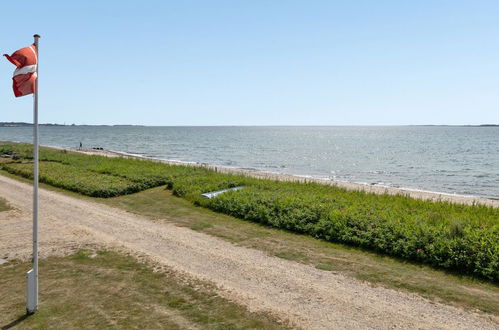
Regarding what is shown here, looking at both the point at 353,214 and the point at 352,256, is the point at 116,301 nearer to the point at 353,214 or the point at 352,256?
the point at 352,256

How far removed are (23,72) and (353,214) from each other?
13.3 metres

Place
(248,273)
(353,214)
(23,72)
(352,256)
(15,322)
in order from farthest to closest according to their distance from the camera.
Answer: (353,214) < (352,256) < (248,273) < (15,322) < (23,72)

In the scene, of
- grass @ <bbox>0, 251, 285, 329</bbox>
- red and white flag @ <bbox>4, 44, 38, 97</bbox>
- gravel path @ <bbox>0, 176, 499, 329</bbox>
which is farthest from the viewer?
gravel path @ <bbox>0, 176, 499, 329</bbox>

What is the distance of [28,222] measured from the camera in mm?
17953

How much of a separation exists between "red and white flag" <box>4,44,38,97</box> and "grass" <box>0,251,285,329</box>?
17.2 feet

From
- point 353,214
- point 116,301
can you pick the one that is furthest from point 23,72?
point 353,214

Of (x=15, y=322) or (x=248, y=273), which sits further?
(x=248, y=273)

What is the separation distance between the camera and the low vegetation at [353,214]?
12.5 metres

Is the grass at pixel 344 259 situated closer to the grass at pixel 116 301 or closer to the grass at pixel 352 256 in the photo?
the grass at pixel 352 256

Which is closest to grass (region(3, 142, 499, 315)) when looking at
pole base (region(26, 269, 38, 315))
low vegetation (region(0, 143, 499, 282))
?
low vegetation (region(0, 143, 499, 282))

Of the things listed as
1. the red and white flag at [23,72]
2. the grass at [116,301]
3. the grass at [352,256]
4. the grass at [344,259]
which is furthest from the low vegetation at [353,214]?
the red and white flag at [23,72]

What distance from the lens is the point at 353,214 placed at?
53.8 ft

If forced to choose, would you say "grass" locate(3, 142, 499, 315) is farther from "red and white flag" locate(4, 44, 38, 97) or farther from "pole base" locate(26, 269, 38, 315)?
"red and white flag" locate(4, 44, 38, 97)

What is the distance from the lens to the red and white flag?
823cm
